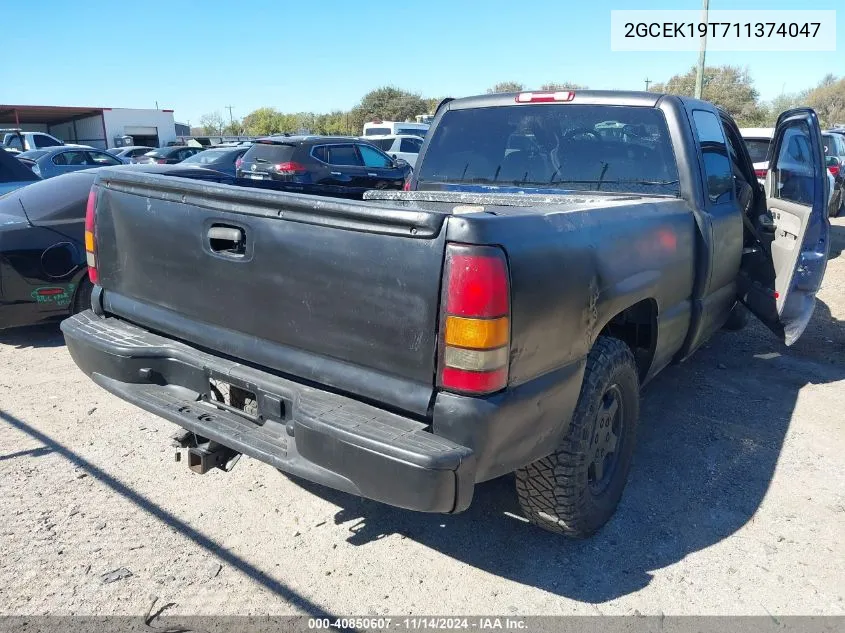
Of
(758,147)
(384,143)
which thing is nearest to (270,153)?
(384,143)

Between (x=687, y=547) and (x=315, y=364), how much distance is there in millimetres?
1822

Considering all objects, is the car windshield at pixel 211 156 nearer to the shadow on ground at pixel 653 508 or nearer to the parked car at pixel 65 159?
the parked car at pixel 65 159

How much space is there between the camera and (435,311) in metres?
2.07

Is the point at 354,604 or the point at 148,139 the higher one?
the point at 148,139

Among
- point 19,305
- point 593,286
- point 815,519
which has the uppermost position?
point 593,286

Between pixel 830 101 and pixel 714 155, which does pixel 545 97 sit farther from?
pixel 830 101

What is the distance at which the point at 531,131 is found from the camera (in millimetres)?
3971

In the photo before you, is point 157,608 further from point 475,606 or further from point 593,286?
point 593,286

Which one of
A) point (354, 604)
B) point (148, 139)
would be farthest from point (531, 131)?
point (148, 139)

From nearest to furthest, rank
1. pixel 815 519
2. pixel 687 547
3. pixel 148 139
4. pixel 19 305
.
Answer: pixel 687 547 → pixel 815 519 → pixel 19 305 → pixel 148 139

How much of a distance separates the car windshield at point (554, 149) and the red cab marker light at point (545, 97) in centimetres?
5

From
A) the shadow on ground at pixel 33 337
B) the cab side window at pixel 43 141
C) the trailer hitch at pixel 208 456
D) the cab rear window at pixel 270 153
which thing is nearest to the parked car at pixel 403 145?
the cab rear window at pixel 270 153

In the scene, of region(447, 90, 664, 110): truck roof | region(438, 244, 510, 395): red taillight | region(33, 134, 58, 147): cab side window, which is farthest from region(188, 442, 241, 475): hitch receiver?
region(33, 134, 58, 147): cab side window

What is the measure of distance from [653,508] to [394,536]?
1.27m
